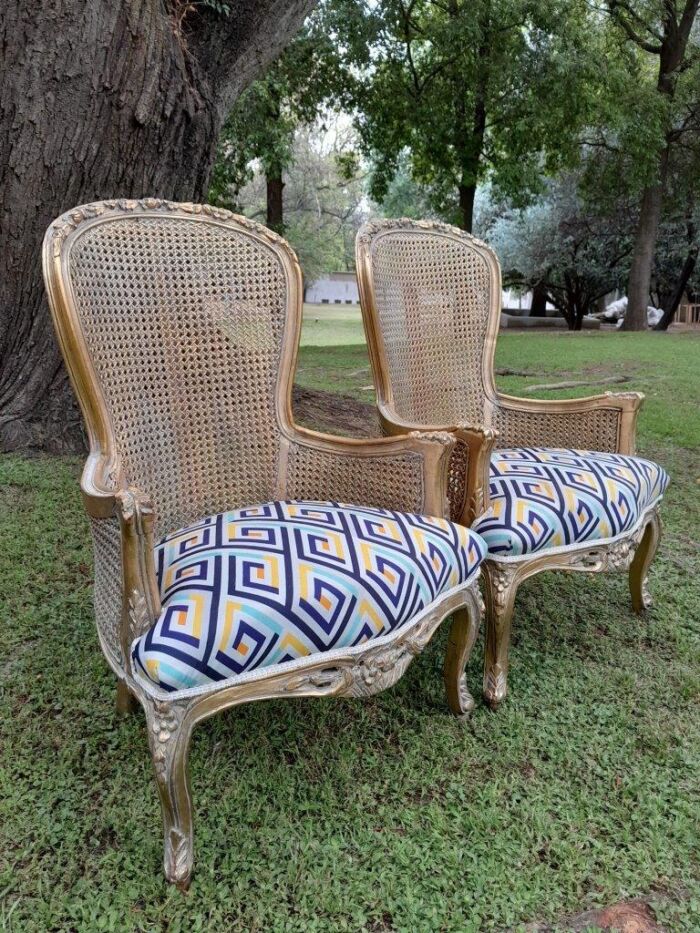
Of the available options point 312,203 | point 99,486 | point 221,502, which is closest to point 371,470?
point 221,502

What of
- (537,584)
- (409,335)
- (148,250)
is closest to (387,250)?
(409,335)

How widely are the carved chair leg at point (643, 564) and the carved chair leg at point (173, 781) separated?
5.12ft

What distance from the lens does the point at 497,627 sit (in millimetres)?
1851

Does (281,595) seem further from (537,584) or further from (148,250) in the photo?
(537,584)

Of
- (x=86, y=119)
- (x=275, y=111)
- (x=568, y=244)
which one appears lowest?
(x=86, y=119)

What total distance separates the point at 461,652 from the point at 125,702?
0.85 m

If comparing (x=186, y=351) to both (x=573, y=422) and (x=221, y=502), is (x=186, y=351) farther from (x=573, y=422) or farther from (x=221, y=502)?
(x=573, y=422)

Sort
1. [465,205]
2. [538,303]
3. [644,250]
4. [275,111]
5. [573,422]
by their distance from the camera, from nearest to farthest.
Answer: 1. [573,422]
2. [275,111]
3. [465,205]
4. [644,250]
5. [538,303]

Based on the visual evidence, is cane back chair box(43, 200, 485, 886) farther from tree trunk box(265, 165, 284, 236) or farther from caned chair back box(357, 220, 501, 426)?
tree trunk box(265, 165, 284, 236)

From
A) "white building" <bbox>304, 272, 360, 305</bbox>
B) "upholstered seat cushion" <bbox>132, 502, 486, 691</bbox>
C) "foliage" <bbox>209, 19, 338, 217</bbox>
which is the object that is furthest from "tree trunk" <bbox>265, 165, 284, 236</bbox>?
"white building" <bbox>304, 272, 360, 305</bbox>

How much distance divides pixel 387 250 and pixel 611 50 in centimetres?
1275

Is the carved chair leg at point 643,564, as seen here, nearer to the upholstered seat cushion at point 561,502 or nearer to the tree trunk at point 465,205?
the upholstered seat cushion at point 561,502

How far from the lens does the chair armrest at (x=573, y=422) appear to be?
2.35 m

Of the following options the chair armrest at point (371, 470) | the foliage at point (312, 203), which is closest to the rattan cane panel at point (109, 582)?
the chair armrest at point (371, 470)
